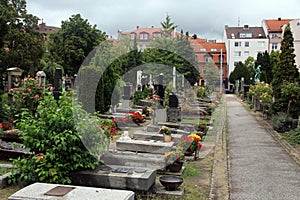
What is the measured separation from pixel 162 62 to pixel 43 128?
30.0m

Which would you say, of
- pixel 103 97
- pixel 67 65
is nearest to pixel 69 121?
pixel 103 97

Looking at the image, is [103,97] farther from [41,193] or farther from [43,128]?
[41,193]

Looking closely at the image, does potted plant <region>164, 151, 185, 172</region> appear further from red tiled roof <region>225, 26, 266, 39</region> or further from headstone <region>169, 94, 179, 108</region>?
red tiled roof <region>225, 26, 266, 39</region>

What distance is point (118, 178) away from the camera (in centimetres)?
641

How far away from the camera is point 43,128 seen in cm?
681

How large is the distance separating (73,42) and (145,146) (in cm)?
3619

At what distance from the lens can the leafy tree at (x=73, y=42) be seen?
42844mm

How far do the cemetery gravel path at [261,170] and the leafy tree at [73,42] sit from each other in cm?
3173

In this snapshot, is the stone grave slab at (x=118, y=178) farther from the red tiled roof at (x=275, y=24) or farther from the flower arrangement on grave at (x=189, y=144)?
the red tiled roof at (x=275, y=24)

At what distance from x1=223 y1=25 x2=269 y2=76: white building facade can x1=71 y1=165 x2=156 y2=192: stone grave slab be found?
60445 mm

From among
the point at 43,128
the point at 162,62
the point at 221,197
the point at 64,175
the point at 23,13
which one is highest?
the point at 23,13

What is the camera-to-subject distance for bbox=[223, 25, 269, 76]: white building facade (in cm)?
6481

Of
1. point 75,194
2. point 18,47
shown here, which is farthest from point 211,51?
point 75,194

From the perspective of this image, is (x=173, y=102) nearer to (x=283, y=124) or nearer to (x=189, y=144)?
(x=283, y=124)
